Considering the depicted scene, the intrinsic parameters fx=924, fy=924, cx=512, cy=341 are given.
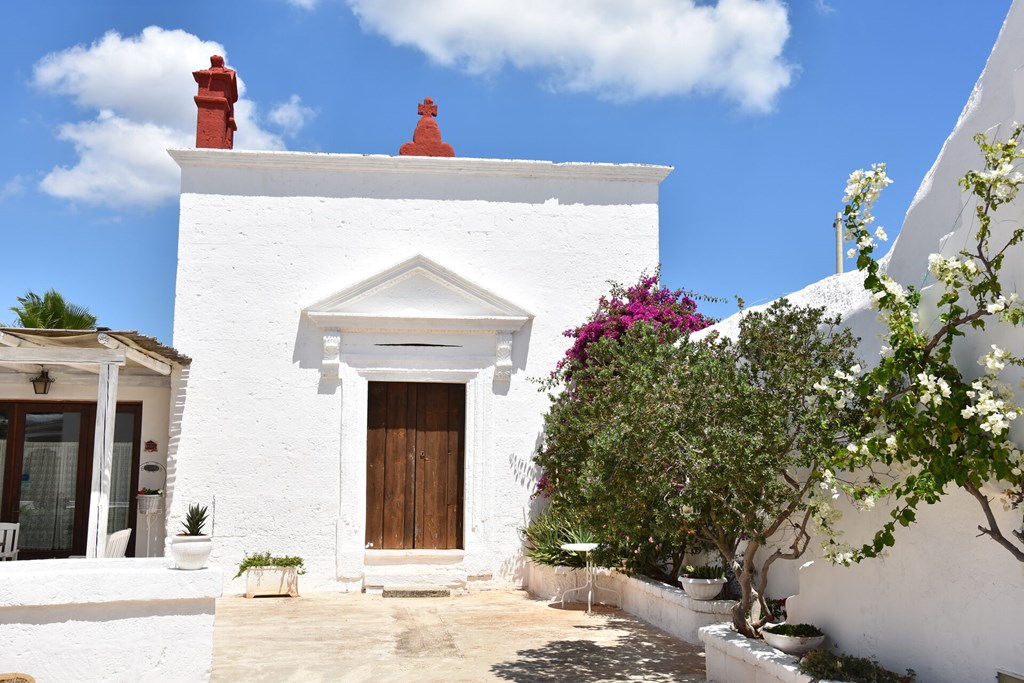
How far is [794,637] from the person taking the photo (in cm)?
590

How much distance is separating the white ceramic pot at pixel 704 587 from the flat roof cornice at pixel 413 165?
5.77m

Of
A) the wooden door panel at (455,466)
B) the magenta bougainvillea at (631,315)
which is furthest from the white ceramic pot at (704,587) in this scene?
the wooden door panel at (455,466)

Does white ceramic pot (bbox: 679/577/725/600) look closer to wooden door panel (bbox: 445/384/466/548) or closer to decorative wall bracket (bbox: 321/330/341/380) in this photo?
wooden door panel (bbox: 445/384/466/548)

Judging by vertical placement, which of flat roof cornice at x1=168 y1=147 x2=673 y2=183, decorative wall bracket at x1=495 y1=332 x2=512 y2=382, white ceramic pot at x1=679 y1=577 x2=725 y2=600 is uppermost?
flat roof cornice at x1=168 y1=147 x2=673 y2=183

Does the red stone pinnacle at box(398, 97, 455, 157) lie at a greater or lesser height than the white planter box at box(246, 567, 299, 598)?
greater

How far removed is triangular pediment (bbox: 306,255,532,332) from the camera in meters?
11.0

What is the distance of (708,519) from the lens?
6.46 meters

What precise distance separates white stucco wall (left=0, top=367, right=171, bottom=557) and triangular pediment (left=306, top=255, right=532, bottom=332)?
2.19 meters

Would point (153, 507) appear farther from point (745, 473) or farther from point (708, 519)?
point (745, 473)

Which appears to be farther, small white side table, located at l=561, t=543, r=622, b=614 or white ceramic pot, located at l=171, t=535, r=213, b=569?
small white side table, located at l=561, t=543, r=622, b=614

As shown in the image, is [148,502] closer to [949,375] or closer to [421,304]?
[421,304]

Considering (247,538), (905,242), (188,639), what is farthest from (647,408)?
(247,538)

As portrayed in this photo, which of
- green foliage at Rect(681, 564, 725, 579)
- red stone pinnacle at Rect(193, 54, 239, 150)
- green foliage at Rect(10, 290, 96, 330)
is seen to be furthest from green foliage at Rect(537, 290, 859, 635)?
green foliage at Rect(10, 290, 96, 330)

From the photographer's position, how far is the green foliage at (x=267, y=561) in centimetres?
1058
